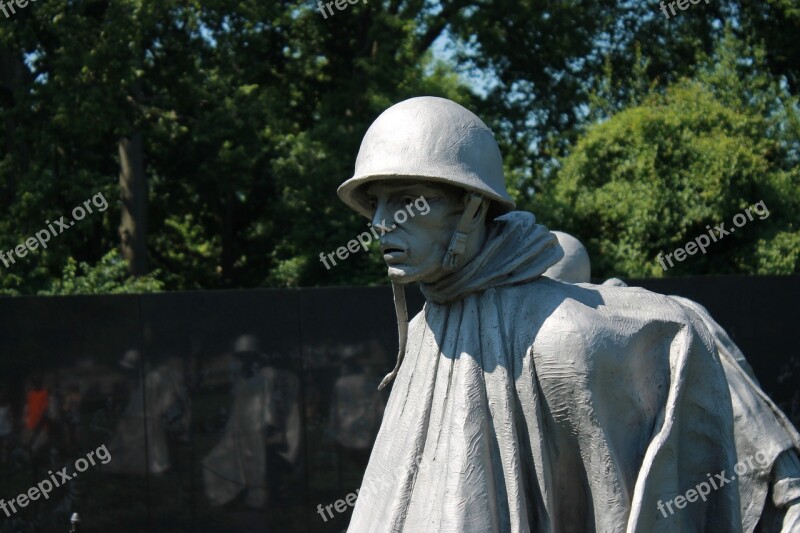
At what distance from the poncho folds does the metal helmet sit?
24 cm

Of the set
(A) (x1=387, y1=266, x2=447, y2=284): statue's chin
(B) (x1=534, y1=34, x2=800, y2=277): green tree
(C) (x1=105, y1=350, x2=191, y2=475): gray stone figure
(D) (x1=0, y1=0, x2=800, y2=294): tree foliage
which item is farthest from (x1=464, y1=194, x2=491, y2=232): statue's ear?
(B) (x1=534, y1=34, x2=800, y2=277): green tree

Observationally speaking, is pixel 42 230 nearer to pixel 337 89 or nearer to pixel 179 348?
pixel 337 89

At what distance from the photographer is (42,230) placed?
1537 centimetres

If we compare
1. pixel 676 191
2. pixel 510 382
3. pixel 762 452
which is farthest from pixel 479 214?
pixel 676 191

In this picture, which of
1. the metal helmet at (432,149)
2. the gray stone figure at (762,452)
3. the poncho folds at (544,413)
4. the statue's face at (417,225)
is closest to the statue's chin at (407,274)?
the statue's face at (417,225)

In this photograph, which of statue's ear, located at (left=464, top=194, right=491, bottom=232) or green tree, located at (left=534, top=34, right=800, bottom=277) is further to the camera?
green tree, located at (left=534, top=34, right=800, bottom=277)

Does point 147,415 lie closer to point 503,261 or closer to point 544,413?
point 503,261

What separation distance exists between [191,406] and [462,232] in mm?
6112

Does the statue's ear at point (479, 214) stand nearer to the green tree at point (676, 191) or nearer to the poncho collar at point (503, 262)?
the poncho collar at point (503, 262)

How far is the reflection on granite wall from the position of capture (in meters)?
8.77

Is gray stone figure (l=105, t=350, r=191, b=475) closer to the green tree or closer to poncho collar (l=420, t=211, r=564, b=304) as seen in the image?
poncho collar (l=420, t=211, r=564, b=304)

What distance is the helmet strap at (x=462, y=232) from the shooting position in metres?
3.07

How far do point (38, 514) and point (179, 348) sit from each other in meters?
1.50

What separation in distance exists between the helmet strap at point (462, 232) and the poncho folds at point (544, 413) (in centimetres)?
8
